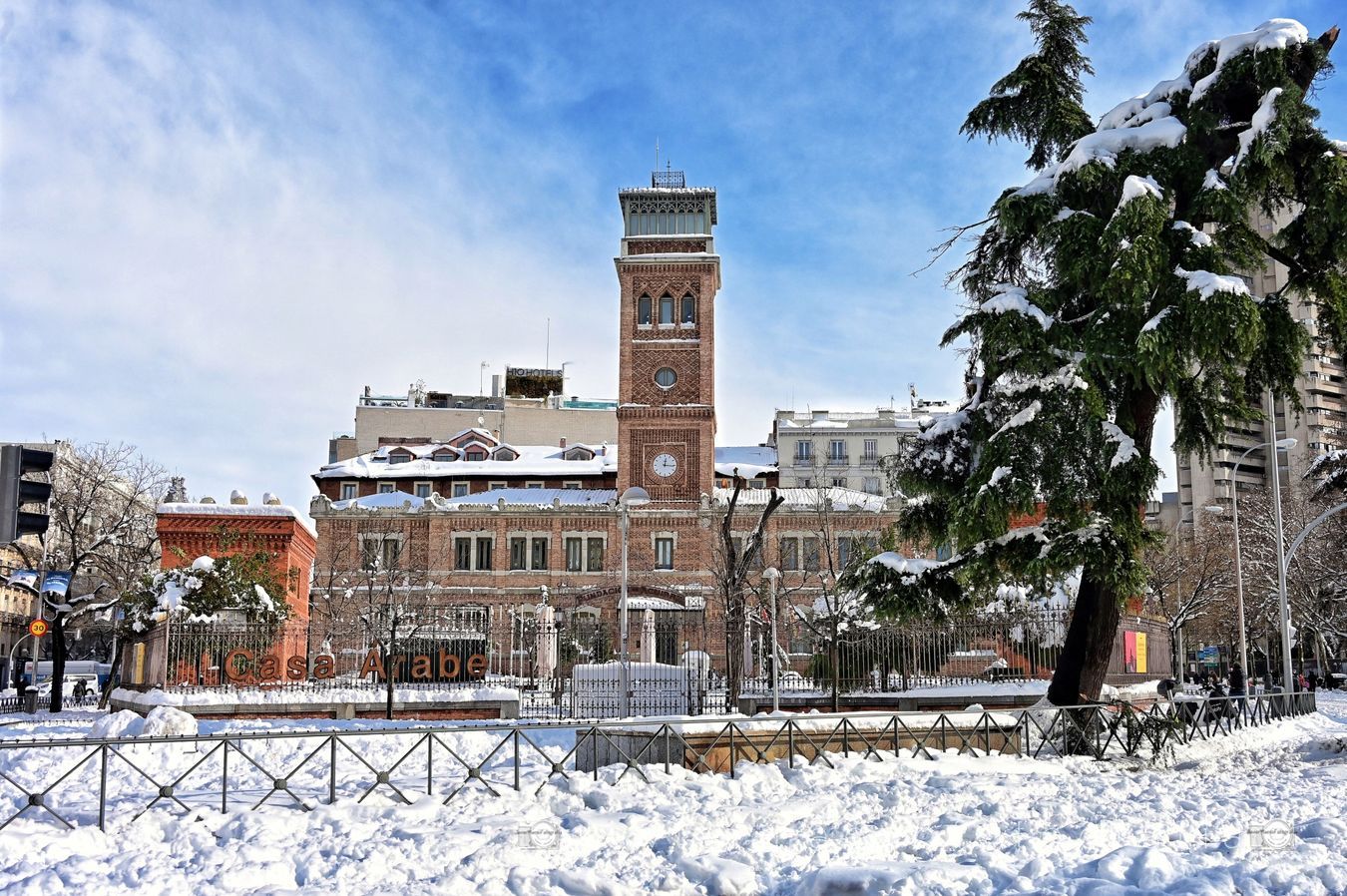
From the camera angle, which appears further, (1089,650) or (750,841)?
(1089,650)

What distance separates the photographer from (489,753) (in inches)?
557

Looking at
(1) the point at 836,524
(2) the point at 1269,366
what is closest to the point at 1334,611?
(1) the point at 836,524

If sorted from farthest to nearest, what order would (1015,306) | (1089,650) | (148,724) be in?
(148,724) < (1089,650) < (1015,306)

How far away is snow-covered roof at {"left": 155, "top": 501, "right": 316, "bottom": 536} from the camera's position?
2831cm

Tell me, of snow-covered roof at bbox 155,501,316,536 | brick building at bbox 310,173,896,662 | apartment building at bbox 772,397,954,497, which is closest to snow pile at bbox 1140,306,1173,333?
snow-covered roof at bbox 155,501,316,536

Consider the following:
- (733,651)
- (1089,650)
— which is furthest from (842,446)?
(1089,650)

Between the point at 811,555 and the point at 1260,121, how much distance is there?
38.1 m

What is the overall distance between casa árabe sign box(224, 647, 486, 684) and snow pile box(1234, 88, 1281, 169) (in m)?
16.0

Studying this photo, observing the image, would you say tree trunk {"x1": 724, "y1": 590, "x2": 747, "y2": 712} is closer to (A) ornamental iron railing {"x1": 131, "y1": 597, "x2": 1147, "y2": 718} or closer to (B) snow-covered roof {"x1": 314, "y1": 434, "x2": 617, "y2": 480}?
(A) ornamental iron railing {"x1": 131, "y1": 597, "x2": 1147, "y2": 718}

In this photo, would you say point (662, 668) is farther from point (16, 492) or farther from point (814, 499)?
point (814, 499)

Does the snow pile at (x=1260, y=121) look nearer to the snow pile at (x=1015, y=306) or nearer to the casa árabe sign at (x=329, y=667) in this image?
the snow pile at (x=1015, y=306)

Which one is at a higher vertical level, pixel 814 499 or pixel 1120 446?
pixel 814 499

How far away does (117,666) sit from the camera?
35750 millimetres

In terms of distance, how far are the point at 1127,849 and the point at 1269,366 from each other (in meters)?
10.2
